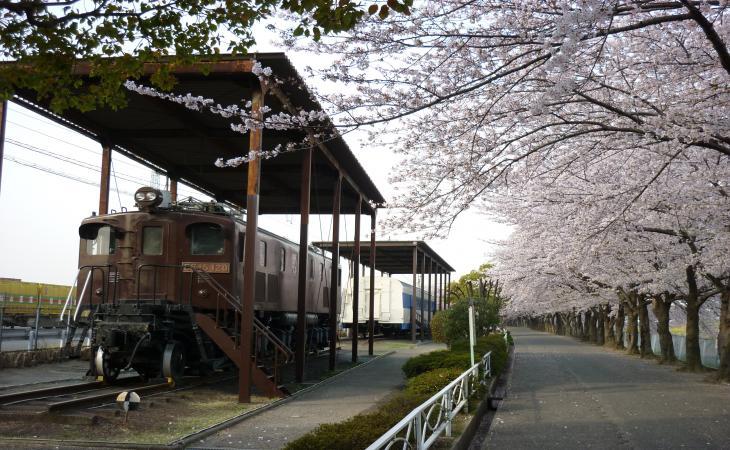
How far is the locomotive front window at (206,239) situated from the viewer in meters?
14.5

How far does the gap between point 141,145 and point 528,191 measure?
10045mm

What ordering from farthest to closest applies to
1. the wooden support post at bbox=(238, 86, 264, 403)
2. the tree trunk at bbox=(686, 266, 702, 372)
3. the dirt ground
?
the tree trunk at bbox=(686, 266, 702, 372), the wooden support post at bbox=(238, 86, 264, 403), the dirt ground

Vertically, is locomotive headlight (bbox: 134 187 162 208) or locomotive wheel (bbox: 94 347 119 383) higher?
locomotive headlight (bbox: 134 187 162 208)

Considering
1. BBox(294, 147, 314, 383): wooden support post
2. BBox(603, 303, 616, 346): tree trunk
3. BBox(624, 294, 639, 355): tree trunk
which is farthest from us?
BBox(603, 303, 616, 346): tree trunk

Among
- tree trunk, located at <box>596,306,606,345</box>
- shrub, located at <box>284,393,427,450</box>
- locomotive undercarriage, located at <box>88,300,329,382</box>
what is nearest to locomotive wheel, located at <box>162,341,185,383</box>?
locomotive undercarriage, located at <box>88,300,329,382</box>

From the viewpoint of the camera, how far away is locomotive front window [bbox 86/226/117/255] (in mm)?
14562

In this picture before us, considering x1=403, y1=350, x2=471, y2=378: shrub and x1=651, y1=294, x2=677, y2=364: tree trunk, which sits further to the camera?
x1=651, y1=294, x2=677, y2=364: tree trunk

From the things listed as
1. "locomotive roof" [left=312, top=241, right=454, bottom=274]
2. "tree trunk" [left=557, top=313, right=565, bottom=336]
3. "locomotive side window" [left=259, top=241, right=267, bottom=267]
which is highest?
"locomotive roof" [left=312, top=241, right=454, bottom=274]

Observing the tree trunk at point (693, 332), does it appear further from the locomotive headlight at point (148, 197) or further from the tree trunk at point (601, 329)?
the tree trunk at point (601, 329)

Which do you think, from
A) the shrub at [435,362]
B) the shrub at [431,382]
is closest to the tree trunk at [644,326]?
the shrub at [435,362]

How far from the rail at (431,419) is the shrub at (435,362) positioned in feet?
1.35

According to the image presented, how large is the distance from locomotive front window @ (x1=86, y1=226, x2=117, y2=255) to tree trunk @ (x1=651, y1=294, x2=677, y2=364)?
21434 millimetres

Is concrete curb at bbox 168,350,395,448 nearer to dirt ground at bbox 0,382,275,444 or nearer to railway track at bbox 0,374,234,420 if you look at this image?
dirt ground at bbox 0,382,275,444

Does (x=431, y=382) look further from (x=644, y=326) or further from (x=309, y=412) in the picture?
(x=644, y=326)
